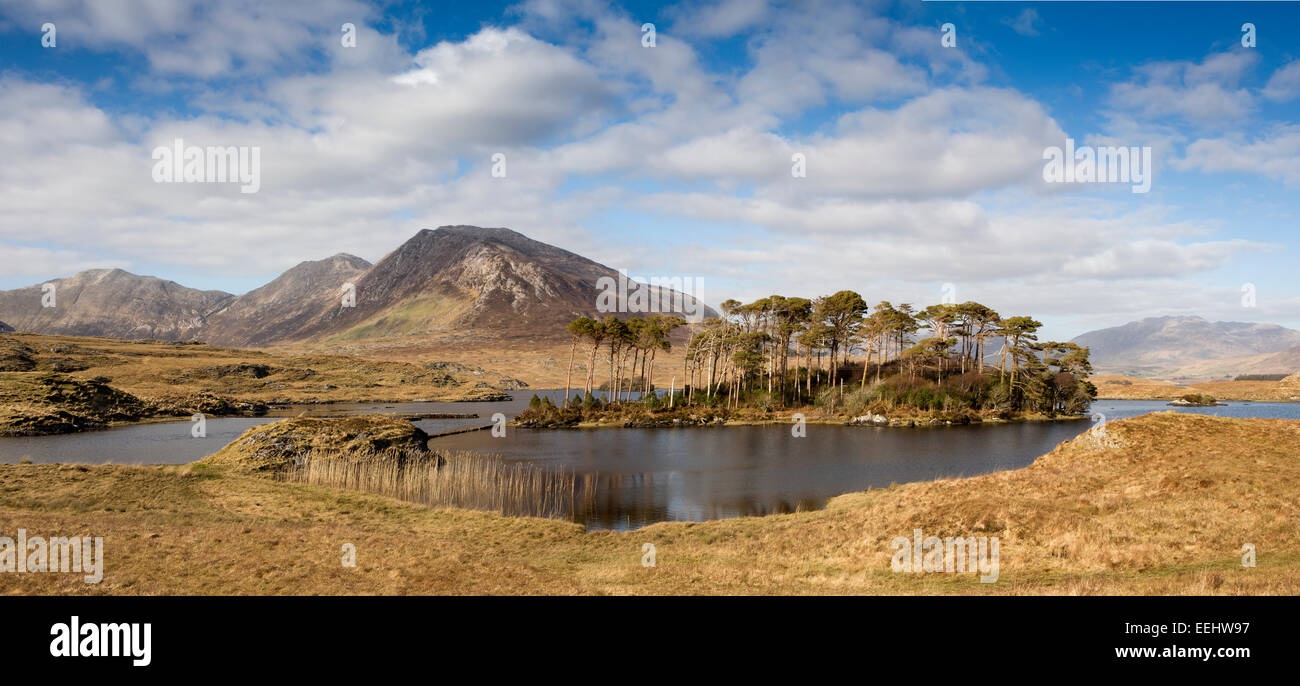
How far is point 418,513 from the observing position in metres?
26.4

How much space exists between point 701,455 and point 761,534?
2657 centimetres

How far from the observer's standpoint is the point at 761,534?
70.7 ft

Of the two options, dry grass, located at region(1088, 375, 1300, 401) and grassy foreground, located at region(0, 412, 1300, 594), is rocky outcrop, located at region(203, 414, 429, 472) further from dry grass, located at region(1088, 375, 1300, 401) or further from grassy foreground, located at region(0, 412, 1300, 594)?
dry grass, located at region(1088, 375, 1300, 401)

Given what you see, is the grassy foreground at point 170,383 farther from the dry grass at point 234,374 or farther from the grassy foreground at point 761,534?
the grassy foreground at point 761,534

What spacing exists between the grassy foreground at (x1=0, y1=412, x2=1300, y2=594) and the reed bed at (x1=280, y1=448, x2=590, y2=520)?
343cm

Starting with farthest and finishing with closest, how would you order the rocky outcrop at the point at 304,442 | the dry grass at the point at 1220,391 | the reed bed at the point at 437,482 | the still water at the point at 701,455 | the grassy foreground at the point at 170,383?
the dry grass at the point at 1220,391 → the grassy foreground at the point at 170,383 → the rocky outcrop at the point at 304,442 → the still water at the point at 701,455 → the reed bed at the point at 437,482

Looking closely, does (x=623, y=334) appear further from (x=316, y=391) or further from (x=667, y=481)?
(x=316, y=391)

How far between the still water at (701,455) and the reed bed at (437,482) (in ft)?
7.30

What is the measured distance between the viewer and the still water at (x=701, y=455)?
104 ft

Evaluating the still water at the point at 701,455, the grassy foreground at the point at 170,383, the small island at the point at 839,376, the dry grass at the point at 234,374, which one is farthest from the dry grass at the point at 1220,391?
the dry grass at the point at 234,374

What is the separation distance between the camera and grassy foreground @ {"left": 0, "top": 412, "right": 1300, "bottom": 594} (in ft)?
43.3
